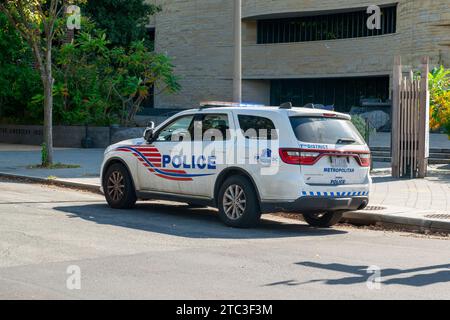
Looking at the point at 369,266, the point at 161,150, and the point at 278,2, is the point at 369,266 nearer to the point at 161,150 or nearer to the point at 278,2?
the point at 161,150

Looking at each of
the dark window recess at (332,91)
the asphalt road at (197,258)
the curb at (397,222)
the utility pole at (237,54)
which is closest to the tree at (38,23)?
the utility pole at (237,54)

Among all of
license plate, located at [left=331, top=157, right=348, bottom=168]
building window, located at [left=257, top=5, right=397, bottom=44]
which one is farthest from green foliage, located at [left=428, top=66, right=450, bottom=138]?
building window, located at [left=257, top=5, right=397, bottom=44]

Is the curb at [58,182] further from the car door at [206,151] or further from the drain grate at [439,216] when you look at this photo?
the drain grate at [439,216]

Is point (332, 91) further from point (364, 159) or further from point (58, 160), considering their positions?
point (364, 159)

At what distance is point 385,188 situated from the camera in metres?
17.2

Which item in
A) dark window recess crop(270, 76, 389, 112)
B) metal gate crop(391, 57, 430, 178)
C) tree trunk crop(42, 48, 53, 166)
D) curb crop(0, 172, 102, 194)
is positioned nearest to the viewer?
curb crop(0, 172, 102, 194)

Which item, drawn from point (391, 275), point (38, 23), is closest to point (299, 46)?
point (38, 23)

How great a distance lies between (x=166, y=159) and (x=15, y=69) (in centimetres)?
1904

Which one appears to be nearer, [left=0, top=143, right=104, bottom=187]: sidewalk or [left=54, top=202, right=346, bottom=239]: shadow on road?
[left=54, top=202, right=346, bottom=239]: shadow on road

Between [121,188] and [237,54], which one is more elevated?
[237,54]

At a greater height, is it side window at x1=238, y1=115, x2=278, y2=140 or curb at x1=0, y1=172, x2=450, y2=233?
side window at x1=238, y1=115, x2=278, y2=140

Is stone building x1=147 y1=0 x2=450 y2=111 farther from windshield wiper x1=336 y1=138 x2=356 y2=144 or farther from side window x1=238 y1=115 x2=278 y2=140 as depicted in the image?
side window x1=238 y1=115 x2=278 y2=140

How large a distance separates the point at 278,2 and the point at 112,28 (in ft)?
31.3

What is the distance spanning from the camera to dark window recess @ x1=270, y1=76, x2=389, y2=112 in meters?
43.2
